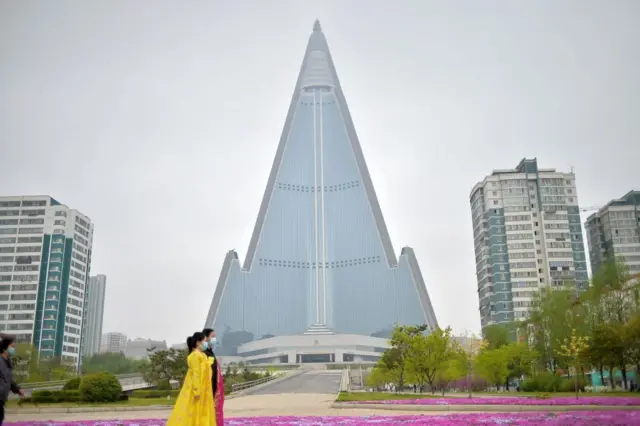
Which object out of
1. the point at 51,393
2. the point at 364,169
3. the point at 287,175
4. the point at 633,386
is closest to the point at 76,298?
the point at 287,175

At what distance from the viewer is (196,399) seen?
6.40m

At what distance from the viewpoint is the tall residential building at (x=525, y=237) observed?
2152 inches

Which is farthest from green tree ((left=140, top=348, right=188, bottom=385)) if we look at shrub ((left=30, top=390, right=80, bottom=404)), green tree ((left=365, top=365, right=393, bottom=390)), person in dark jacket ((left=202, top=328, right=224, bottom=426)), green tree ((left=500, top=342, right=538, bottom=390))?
green tree ((left=500, top=342, right=538, bottom=390))

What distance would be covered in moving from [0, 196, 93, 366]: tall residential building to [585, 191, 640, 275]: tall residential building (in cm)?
4535

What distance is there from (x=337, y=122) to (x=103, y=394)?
60.3 m

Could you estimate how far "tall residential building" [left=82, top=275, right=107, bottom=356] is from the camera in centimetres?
7388

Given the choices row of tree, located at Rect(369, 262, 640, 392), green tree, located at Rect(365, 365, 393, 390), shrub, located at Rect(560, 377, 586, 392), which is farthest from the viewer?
green tree, located at Rect(365, 365, 393, 390)

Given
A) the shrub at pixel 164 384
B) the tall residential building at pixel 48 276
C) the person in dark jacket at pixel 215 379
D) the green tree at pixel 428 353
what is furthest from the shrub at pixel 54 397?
the tall residential building at pixel 48 276

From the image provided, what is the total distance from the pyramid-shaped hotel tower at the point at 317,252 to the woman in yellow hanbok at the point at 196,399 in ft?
185

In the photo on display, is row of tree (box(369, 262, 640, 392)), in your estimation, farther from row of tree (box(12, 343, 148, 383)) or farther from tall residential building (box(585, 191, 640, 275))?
tall residential building (box(585, 191, 640, 275))

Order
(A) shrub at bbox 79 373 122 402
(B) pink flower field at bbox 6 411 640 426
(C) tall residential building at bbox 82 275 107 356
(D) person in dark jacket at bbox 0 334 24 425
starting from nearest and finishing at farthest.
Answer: (D) person in dark jacket at bbox 0 334 24 425 < (B) pink flower field at bbox 6 411 640 426 < (A) shrub at bbox 79 373 122 402 < (C) tall residential building at bbox 82 275 107 356

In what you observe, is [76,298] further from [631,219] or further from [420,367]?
[631,219]

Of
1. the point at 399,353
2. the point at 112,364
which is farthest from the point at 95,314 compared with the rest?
the point at 399,353

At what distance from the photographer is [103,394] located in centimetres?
1609
